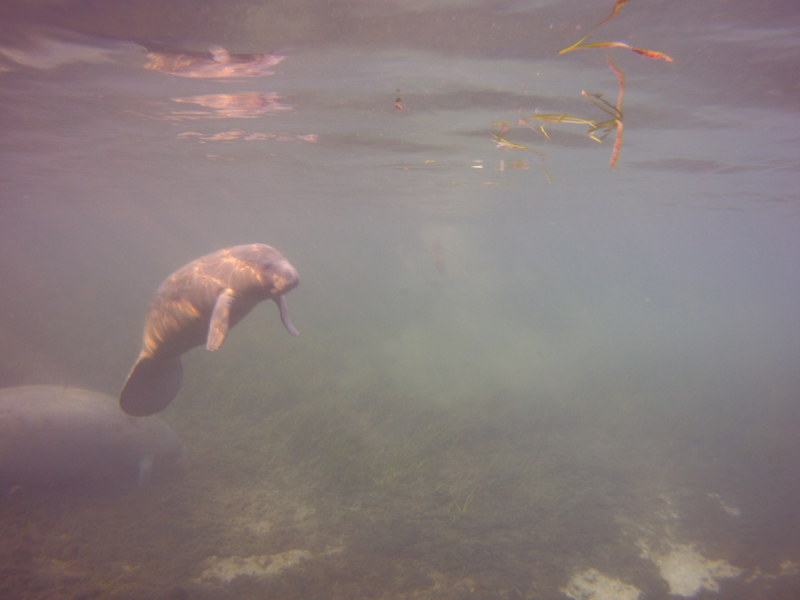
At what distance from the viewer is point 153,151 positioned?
57.0 ft

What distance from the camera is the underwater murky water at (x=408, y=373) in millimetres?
6184

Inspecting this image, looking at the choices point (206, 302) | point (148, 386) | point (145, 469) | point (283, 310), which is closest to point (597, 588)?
point (283, 310)

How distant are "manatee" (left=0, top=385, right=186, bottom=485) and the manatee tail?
4.43 feet

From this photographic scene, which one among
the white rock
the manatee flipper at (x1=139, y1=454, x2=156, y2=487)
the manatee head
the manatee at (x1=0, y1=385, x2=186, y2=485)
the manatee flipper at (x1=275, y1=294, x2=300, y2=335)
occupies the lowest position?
the white rock

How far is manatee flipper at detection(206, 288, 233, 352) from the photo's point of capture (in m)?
4.29

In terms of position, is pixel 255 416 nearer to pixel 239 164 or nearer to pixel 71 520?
pixel 71 520

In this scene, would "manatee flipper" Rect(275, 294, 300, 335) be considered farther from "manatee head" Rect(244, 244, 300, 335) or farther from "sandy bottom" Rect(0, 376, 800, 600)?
"sandy bottom" Rect(0, 376, 800, 600)

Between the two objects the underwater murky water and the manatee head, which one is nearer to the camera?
the manatee head

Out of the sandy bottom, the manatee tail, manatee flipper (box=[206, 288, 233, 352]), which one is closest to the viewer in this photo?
manatee flipper (box=[206, 288, 233, 352])

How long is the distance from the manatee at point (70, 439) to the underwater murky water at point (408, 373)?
42 centimetres

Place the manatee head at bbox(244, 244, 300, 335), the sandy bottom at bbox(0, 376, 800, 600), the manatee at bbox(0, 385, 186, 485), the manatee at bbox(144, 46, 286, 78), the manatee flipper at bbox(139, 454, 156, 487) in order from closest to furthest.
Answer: the manatee head at bbox(244, 244, 300, 335) < the sandy bottom at bbox(0, 376, 800, 600) < the manatee at bbox(0, 385, 186, 485) < the manatee flipper at bbox(139, 454, 156, 487) < the manatee at bbox(144, 46, 286, 78)

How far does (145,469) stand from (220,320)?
14.8 ft

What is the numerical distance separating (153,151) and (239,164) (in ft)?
12.0

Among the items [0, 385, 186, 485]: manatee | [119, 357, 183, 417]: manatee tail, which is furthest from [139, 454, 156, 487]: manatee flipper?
[119, 357, 183, 417]: manatee tail
